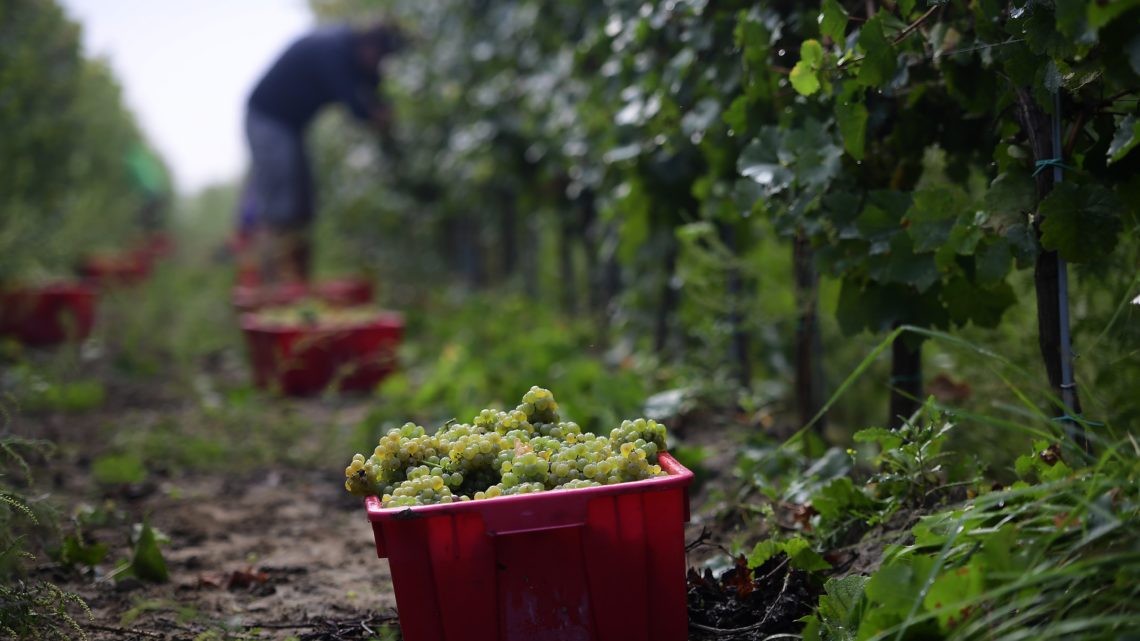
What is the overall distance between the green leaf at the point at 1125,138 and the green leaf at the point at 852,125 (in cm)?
55

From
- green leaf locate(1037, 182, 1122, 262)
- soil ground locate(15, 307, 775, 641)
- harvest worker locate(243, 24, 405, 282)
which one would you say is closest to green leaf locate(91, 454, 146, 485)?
soil ground locate(15, 307, 775, 641)

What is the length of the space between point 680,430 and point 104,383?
3.47 m

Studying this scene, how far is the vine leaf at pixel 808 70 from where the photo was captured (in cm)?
216

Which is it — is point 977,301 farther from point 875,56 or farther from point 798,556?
point 798,556

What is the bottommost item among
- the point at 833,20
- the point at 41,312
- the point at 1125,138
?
the point at 41,312

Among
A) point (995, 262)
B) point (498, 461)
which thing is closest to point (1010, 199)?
point (995, 262)

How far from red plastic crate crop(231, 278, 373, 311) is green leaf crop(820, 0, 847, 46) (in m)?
5.06

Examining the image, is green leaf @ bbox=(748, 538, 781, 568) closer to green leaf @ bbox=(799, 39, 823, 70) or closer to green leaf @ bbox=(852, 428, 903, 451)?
green leaf @ bbox=(852, 428, 903, 451)

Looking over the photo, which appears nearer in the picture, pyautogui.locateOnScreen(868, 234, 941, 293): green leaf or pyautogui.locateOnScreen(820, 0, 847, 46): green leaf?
pyautogui.locateOnScreen(820, 0, 847, 46): green leaf

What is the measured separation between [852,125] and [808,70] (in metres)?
0.14

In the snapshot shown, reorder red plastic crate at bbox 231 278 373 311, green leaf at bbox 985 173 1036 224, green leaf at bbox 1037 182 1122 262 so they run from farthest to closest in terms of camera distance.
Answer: red plastic crate at bbox 231 278 373 311
green leaf at bbox 985 173 1036 224
green leaf at bbox 1037 182 1122 262

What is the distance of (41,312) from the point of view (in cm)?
679

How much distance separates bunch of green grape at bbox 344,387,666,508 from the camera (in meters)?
1.78

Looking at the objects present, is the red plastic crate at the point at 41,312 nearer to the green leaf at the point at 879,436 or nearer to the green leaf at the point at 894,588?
the green leaf at the point at 879,436
